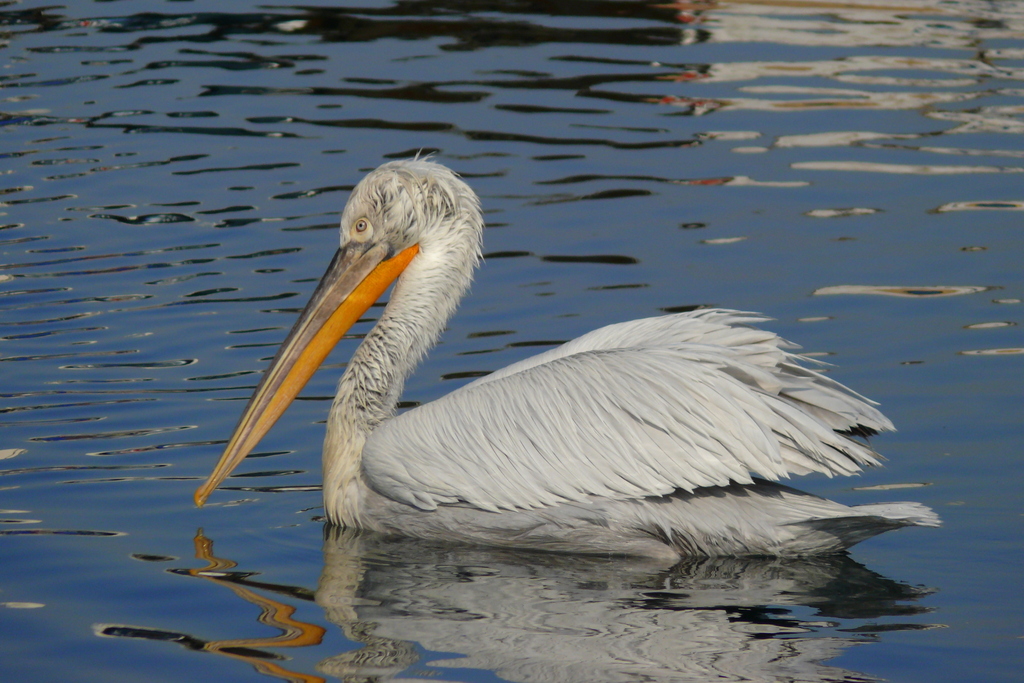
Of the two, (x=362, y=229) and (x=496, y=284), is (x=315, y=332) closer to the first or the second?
(x=362, y=229)

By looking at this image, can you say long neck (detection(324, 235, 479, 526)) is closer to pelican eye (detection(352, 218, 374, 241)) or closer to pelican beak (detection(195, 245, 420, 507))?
pelican beak (detection(195, 245, 420, 507))

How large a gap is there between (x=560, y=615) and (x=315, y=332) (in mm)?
1459

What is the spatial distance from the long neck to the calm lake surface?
195mm

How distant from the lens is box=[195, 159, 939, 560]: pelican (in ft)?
12.6

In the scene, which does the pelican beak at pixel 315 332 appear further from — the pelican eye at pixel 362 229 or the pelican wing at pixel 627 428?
the pelican wing at pixel 627 428

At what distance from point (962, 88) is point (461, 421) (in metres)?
7.13

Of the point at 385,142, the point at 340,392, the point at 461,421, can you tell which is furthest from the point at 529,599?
the point at 385,142

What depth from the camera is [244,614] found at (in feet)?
11.9

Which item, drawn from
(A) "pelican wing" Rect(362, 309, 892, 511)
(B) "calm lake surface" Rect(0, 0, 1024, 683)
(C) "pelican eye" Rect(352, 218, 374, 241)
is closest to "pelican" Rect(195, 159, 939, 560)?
(A) "pelican wing" Rect(362, 309, 892, 511)

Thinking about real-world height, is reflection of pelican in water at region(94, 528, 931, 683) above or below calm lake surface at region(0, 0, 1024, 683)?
below

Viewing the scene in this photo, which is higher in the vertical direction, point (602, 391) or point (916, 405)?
point (602, 391)

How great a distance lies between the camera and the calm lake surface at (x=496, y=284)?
3.54m

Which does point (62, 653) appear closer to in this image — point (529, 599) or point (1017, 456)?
point (529, 599)

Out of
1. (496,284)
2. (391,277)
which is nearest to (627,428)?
(391,277)
